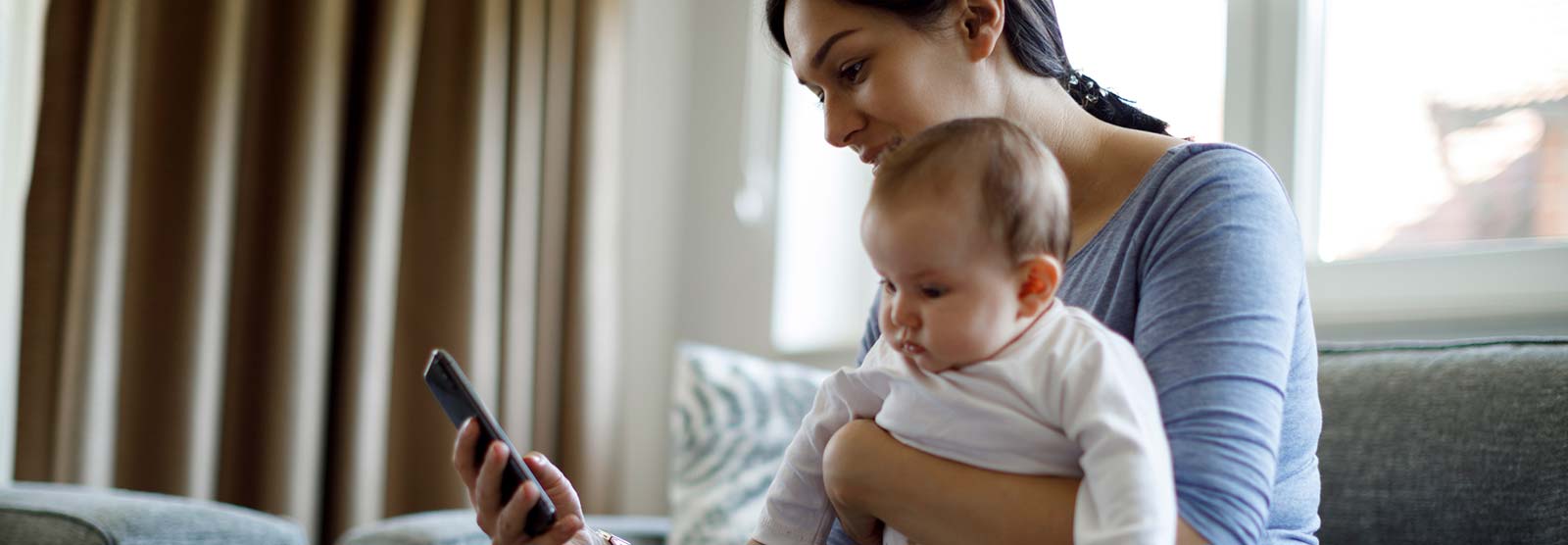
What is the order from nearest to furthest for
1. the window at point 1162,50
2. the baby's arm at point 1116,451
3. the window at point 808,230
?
the baby's arm at point 1116,451 → the window at point 1162,50 → the window at point 808,230

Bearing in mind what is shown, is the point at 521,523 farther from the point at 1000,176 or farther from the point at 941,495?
the point at 1000,176

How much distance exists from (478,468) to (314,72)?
175 centimetres

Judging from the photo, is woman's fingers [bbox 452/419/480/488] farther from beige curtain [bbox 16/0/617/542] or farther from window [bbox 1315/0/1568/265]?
beige curtain [bbox 16/0/617/542]

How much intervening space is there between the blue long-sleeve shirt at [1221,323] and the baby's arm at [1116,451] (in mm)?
36

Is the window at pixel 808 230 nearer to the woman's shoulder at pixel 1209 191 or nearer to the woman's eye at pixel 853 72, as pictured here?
the woman's eye at pixel 853 72

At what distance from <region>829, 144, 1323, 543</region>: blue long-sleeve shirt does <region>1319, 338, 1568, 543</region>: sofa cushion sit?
1.13ft

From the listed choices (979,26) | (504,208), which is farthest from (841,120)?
(504,208)

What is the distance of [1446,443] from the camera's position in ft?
4.20

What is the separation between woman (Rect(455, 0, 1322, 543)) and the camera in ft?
2.64

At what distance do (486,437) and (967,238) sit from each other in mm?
402

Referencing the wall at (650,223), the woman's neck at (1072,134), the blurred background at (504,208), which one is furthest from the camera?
the wall at (650,223)

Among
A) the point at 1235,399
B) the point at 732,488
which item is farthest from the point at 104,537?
the point at 1235,399

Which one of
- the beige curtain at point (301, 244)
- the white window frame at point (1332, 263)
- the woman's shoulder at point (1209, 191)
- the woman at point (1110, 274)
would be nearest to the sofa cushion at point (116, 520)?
the beige curtain at point (301, 244)

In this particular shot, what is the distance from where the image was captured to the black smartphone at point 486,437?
94cm
